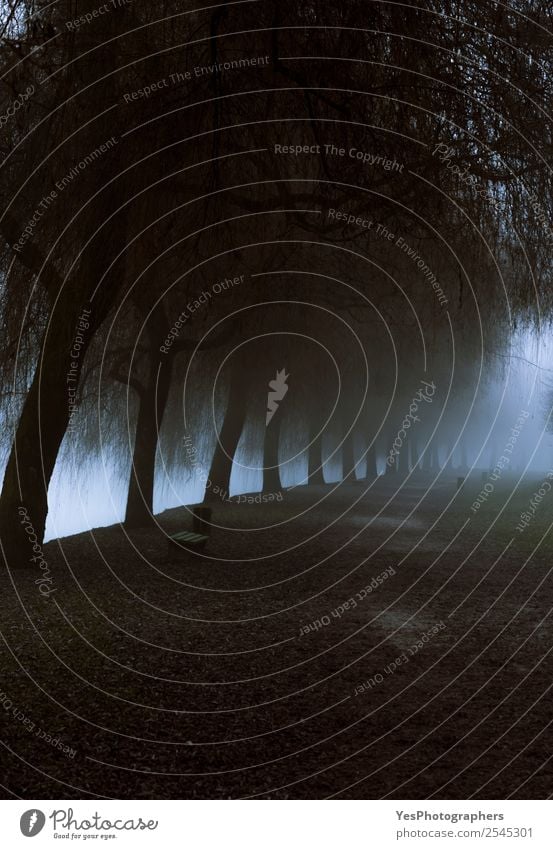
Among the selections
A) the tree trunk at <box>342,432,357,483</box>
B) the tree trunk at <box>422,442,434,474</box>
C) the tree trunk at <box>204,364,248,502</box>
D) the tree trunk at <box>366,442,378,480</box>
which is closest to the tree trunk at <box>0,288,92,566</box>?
the tree trunk at <box>204,364,248,502</box>

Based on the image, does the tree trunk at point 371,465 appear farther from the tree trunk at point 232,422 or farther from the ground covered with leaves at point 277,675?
the ground covered with leaves at point 277,675

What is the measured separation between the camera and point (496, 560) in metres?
16.6

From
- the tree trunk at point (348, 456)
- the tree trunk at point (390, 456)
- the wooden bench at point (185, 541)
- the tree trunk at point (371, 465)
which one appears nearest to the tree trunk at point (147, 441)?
the wooden bench at point (185, 541)

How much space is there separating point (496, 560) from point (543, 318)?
5.43 metres

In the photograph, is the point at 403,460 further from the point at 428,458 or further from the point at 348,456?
the point at 348,456

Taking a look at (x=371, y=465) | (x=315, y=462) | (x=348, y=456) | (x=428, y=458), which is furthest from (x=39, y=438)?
(x=428, y=458)

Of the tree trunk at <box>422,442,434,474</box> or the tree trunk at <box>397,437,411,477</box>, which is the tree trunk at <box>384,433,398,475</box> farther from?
the tree trunk at <box>422,442,434,474</box>

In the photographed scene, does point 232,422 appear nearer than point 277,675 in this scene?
No

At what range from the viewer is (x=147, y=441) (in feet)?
65.1

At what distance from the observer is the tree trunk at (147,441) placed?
770 inches

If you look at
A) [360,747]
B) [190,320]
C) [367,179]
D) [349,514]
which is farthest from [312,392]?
[360,747]

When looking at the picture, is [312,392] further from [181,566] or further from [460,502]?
[181,566]

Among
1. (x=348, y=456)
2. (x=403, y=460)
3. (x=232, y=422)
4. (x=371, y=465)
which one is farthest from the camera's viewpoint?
(x=403, y=460)

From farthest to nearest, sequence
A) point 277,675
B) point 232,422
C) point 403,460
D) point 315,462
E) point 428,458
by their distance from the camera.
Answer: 1. point 428,458
2. point 403,460
3. point 315,462
4. point 232,422
5. point 277,675
